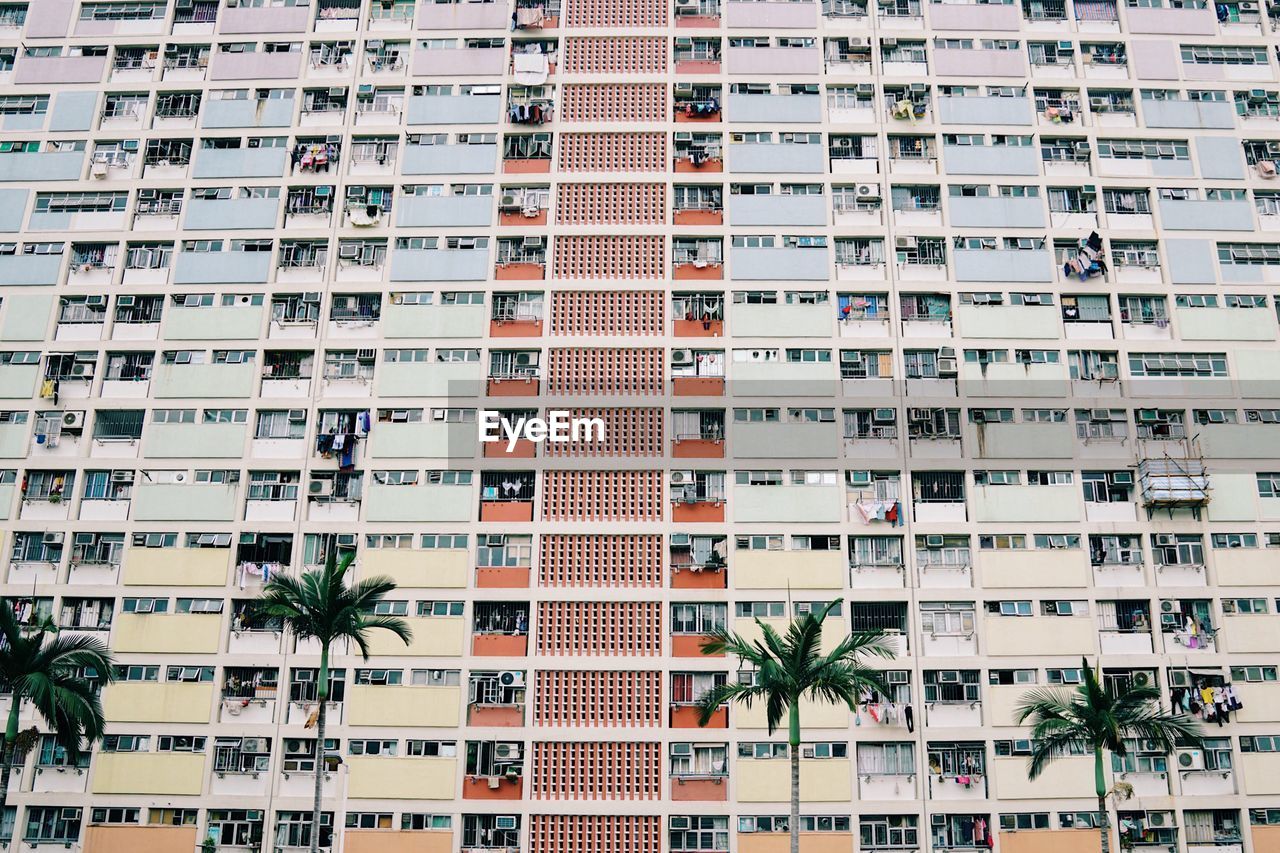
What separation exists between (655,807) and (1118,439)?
19072 mm

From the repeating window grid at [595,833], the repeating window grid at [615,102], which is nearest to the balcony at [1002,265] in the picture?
the repeating window grid at [615,102]

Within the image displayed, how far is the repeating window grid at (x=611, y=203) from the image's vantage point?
133ft

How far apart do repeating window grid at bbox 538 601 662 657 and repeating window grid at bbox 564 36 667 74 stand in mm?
19797

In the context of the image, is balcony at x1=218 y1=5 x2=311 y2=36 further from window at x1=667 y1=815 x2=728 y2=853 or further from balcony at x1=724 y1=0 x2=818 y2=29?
window at x1=667 y1=815 x2=728 y2=853

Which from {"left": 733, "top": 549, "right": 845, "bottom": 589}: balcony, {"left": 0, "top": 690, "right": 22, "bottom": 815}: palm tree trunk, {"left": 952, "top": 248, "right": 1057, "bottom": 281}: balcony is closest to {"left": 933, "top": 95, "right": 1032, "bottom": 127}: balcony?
{"left": 952, "top": 248, "right": 1057, "bottom": 281}: balcony

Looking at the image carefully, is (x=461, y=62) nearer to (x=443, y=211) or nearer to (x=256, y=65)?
(x=443, y=211)

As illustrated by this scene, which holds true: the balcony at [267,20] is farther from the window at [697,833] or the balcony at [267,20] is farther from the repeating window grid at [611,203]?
the window at [697,833]

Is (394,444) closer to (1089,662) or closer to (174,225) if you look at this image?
(174,225)

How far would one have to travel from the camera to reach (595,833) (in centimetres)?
3419

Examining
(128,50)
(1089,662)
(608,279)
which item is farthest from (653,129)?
(1089,662)

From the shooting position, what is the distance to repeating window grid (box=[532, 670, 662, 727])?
115ft

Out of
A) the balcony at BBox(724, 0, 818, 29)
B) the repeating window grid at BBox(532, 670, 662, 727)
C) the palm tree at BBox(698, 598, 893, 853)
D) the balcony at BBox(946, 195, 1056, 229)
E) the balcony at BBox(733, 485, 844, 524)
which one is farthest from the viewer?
the balcony at BBox(724, 0, 818, 29)

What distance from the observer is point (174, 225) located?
41156mm

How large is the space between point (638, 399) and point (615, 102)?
38.1ft
